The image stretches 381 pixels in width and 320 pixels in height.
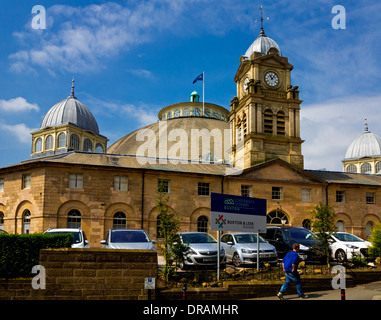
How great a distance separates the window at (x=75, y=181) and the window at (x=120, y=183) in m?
2.71

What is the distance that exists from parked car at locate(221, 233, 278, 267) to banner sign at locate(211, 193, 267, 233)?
6.61 feet

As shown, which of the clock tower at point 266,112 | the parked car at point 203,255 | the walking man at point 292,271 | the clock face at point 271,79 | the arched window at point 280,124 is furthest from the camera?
the clock face at point 271,79

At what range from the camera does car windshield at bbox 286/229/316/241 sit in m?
21.1

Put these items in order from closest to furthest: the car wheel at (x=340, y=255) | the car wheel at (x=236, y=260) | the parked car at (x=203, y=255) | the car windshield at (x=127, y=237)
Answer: the parked car at (x=203, y=255) → the car windshield at (x=127, y=237) → the car wheel at (x=236, y=260) → the car wheel at (x=340, y=255)

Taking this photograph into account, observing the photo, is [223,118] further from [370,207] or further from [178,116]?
[370,207]

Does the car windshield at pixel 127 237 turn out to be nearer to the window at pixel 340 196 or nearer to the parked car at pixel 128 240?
the parked car at pixel 128 240

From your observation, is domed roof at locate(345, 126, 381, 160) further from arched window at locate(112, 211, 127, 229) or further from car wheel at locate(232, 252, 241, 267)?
car wheel at locate(232, 252, 241, 267)

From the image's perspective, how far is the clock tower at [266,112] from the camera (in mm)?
40719

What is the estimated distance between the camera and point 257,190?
3662 cm

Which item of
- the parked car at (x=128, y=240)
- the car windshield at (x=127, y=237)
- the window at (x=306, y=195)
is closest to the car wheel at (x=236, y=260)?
the parked car at (x=128, y=240)

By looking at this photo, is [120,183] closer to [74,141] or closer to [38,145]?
[74,141]

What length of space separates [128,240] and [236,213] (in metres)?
4.94

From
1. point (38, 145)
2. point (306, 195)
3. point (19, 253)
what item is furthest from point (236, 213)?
point (38, 145)

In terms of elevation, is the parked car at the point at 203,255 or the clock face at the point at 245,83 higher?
the clock face at the point at 245,83
